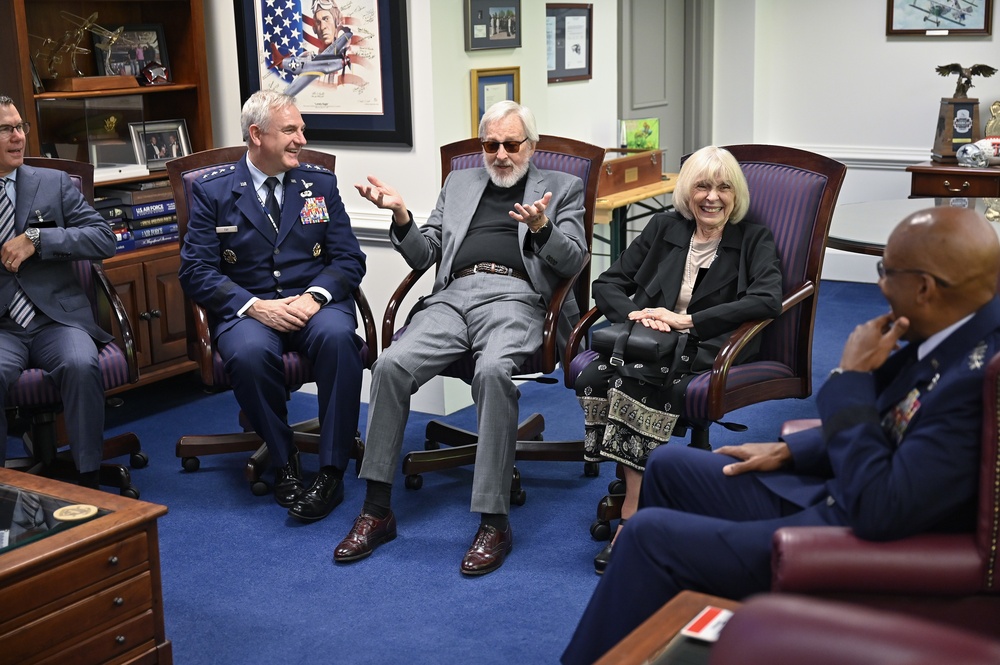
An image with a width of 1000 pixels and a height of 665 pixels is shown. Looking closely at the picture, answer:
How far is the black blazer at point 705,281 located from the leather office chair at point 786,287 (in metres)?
0.06

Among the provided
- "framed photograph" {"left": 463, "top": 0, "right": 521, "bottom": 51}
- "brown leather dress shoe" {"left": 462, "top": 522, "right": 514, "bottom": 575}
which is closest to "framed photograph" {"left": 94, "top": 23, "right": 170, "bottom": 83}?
"framed photograph" {"left": 463, "top": 0, "right": 521, "bottom": 51}

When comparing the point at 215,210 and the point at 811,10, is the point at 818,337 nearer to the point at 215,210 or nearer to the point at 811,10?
the point at 811,10

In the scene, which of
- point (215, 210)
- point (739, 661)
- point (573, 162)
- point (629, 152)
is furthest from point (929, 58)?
point (739, 661)

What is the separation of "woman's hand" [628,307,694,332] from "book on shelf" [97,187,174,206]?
216 centimetres

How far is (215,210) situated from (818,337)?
3052mm

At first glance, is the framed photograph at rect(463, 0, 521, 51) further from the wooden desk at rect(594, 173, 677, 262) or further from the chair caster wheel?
the chair caster wheel

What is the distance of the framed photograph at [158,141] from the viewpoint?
4.62 m

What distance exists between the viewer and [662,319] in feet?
10.4

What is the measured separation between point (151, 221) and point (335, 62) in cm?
98

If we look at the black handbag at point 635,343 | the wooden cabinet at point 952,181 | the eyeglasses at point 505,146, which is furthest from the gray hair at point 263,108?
the wooden cabinet at point 952,181

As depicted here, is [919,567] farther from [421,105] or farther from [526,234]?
[421,105]

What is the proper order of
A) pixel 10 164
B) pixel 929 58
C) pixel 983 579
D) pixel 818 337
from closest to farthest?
1. pixel 983 579
2. pixel 10 164
3. pixel 818 337
4. pixel 929 58

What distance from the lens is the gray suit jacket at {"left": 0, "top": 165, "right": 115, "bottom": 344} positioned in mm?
3564

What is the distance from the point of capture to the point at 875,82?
6391 millimetres
